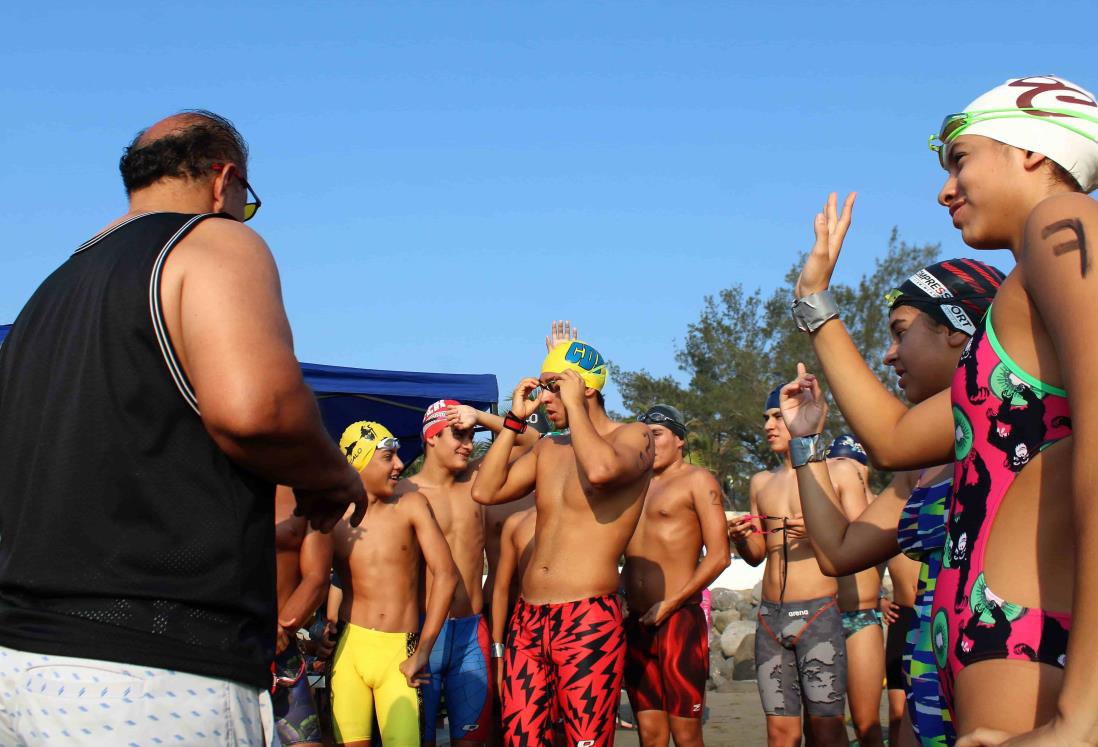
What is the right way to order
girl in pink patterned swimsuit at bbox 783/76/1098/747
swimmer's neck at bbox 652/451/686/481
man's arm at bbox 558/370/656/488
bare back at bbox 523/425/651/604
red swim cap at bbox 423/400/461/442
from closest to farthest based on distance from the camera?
1. girl in pink patterned swimsuit at bbox 783/76/1098/747
2. man's arm at bbox 558/370/656/488
3. bare back at bbox 523/425/651/604
4. swimmer's neck at bbox 652/451/686/481
5. red swim cap at bbox 423/400/461/442

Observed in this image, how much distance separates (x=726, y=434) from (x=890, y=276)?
11096 millimetres

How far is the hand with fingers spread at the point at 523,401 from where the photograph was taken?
279 inches

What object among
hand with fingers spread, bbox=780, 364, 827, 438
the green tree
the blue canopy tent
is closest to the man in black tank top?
hand with fingers spread, bbox=780, 364, 827, 438

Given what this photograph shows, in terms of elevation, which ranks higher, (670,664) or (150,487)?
(150,487)

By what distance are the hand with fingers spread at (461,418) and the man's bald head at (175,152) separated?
18.4ft

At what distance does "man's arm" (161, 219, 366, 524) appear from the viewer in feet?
7.22

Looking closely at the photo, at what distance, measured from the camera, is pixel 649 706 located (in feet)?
23.2

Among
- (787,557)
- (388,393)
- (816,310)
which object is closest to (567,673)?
(787,557)

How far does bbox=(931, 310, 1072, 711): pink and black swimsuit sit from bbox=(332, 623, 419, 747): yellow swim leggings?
5071 millimetres

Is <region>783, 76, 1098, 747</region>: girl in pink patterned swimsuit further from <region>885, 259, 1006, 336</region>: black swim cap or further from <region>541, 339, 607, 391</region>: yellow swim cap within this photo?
<region>541, 339, 607, 391</region>: yellow swim cap

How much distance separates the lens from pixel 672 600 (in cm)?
718

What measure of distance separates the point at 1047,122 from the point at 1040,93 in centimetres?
9

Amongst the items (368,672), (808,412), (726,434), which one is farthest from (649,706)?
(726,434)

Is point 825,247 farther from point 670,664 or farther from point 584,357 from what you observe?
point 670,664
